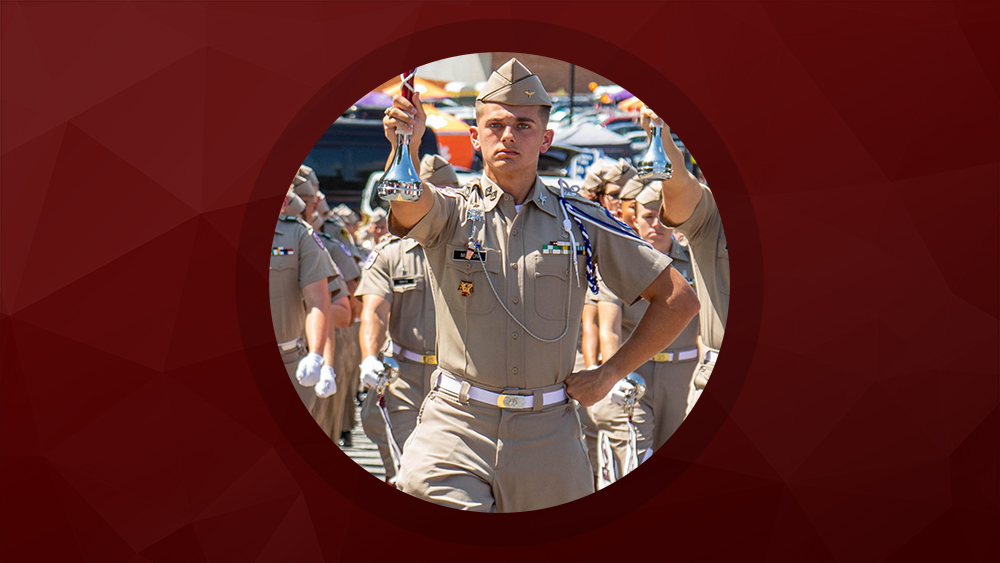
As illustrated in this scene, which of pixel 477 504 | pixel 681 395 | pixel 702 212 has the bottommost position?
pixel 477 504

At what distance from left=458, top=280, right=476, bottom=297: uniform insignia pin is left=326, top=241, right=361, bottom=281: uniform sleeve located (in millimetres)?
4191

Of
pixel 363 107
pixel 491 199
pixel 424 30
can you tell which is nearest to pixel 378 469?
pixel 491 199

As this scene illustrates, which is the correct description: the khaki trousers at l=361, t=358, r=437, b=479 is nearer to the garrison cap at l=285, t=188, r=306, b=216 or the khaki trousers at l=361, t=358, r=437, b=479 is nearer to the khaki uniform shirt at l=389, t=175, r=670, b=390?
the garrison cap at l=285, t=188, r=306, b=216

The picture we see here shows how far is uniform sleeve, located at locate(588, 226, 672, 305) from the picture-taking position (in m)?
3.94

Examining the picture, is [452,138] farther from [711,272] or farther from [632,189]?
[711,272]

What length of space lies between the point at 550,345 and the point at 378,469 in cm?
489

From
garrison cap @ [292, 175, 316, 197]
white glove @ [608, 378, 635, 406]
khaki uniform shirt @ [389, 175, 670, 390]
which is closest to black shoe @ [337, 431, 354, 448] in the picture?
garrison cap @ [292, 175, 316, 197]

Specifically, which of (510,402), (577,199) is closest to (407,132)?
(577,199)

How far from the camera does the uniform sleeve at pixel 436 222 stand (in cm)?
381

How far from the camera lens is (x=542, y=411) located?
394 cm

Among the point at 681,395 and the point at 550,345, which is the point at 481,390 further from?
the point at 681,395

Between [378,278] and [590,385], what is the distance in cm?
254

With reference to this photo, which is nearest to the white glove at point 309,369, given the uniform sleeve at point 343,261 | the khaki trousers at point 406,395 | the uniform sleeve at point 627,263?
the khaki trousers at point 406,395

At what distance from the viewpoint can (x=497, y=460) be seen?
387cm
